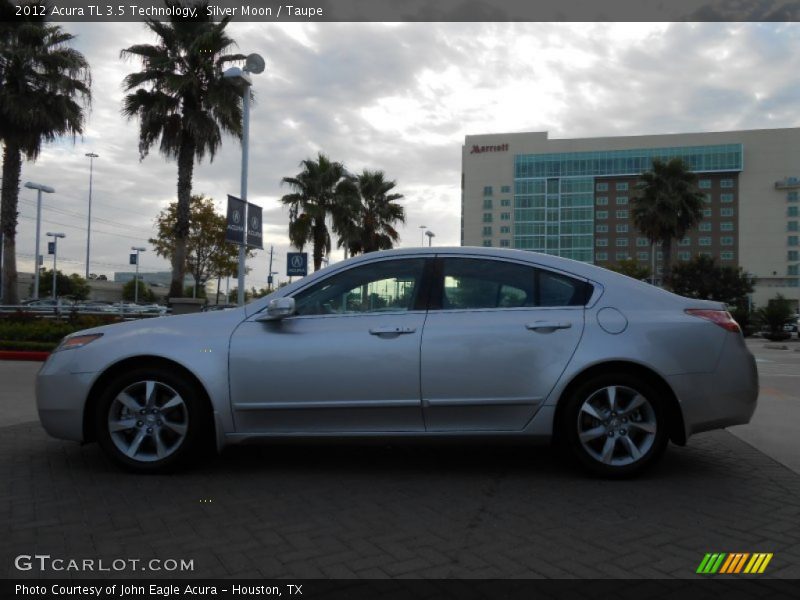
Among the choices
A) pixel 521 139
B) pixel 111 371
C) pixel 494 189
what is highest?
pixel 521 139

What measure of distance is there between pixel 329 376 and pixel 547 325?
1.45 meters

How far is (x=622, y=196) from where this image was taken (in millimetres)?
112812

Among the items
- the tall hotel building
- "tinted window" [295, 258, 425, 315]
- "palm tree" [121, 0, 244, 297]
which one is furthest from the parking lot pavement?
the tall hotel building

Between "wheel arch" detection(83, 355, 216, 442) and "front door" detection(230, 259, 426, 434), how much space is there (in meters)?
0.22

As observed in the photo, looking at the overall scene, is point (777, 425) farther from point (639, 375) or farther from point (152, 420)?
point (152, 420)

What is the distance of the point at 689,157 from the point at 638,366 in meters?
115

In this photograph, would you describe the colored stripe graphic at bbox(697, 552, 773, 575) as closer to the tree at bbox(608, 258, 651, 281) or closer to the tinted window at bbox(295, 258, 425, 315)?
the tinted window at bbox(295, 258, 425, 315)

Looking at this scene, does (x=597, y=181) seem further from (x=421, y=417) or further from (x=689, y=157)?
(x=421, y=417)

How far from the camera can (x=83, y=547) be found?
11.2 feet

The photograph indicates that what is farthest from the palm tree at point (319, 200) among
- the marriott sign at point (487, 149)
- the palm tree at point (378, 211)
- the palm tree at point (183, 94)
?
the marriott sign at point (487, 149)

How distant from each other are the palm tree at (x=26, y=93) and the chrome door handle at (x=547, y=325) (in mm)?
24786

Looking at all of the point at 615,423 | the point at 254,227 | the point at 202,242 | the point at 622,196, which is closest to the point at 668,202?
the point at 202,242
